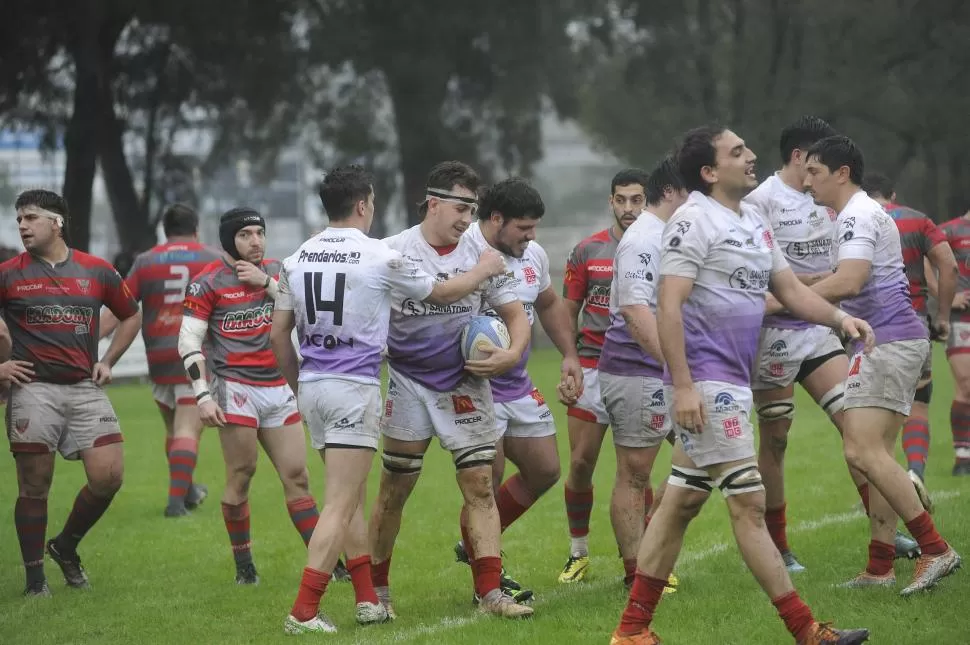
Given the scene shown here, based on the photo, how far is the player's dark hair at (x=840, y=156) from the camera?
7.94 metres

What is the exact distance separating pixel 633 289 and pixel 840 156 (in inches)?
56.1

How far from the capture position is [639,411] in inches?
327

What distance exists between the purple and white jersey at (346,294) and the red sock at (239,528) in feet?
6.21

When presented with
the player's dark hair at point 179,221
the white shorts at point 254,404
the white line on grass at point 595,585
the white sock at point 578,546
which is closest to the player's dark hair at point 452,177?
the white shorts at point 254,404

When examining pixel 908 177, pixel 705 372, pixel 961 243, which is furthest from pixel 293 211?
pixel 705 372

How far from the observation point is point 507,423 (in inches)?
336

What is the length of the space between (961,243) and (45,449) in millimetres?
8697

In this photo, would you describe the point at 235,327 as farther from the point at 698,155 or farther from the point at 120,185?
the point at 120,185

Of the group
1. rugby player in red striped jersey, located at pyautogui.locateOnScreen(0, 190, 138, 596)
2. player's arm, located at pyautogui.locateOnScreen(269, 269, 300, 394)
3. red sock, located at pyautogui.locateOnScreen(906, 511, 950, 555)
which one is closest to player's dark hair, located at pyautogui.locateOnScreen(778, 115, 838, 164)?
red sock, located at pyautogui.locateOnScreen(906, 511, 950, 555)

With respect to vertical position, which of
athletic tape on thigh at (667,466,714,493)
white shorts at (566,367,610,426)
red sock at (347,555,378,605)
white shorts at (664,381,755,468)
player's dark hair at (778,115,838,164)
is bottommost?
red sock at (347,555,378,605)

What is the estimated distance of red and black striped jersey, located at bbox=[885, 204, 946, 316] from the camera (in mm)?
11279

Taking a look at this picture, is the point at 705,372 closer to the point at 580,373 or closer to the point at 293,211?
the point at 580,373

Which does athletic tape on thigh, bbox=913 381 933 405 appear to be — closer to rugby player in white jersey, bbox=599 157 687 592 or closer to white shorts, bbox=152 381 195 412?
rugby player in white jersey, bbox=599 157 687 592

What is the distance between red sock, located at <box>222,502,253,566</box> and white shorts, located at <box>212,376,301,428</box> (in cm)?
56
